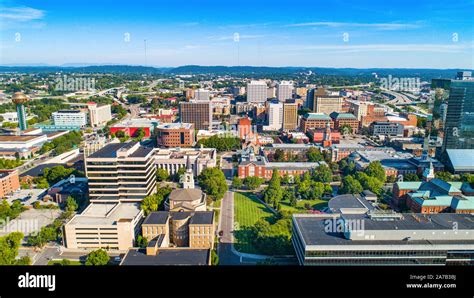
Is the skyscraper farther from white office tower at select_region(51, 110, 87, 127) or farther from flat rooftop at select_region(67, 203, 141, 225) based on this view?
flat rooftop at select_region(67, 203, 141, 225)

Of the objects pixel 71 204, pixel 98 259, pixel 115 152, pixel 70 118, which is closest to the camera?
pixel 98 259

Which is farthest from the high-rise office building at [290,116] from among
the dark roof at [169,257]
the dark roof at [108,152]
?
the dark roof at [169,257]

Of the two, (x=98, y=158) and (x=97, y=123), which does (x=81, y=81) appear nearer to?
(x=97, y=123)

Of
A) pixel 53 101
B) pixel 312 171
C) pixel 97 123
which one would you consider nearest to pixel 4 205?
pixel 312 171

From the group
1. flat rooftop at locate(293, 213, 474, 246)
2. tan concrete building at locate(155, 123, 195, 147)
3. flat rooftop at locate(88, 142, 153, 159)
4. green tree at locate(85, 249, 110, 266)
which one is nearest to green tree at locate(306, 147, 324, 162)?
tan concrete building at locate(155, 123, 195, 147)

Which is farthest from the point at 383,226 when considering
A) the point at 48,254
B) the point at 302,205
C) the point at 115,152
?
the point at 115,152

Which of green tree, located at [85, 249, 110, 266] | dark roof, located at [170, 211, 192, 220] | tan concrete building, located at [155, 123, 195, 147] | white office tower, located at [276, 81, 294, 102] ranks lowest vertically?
green tree, located at [85, 249, 110, 266]

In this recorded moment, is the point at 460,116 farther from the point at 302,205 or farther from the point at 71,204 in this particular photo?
the point at 71,204
